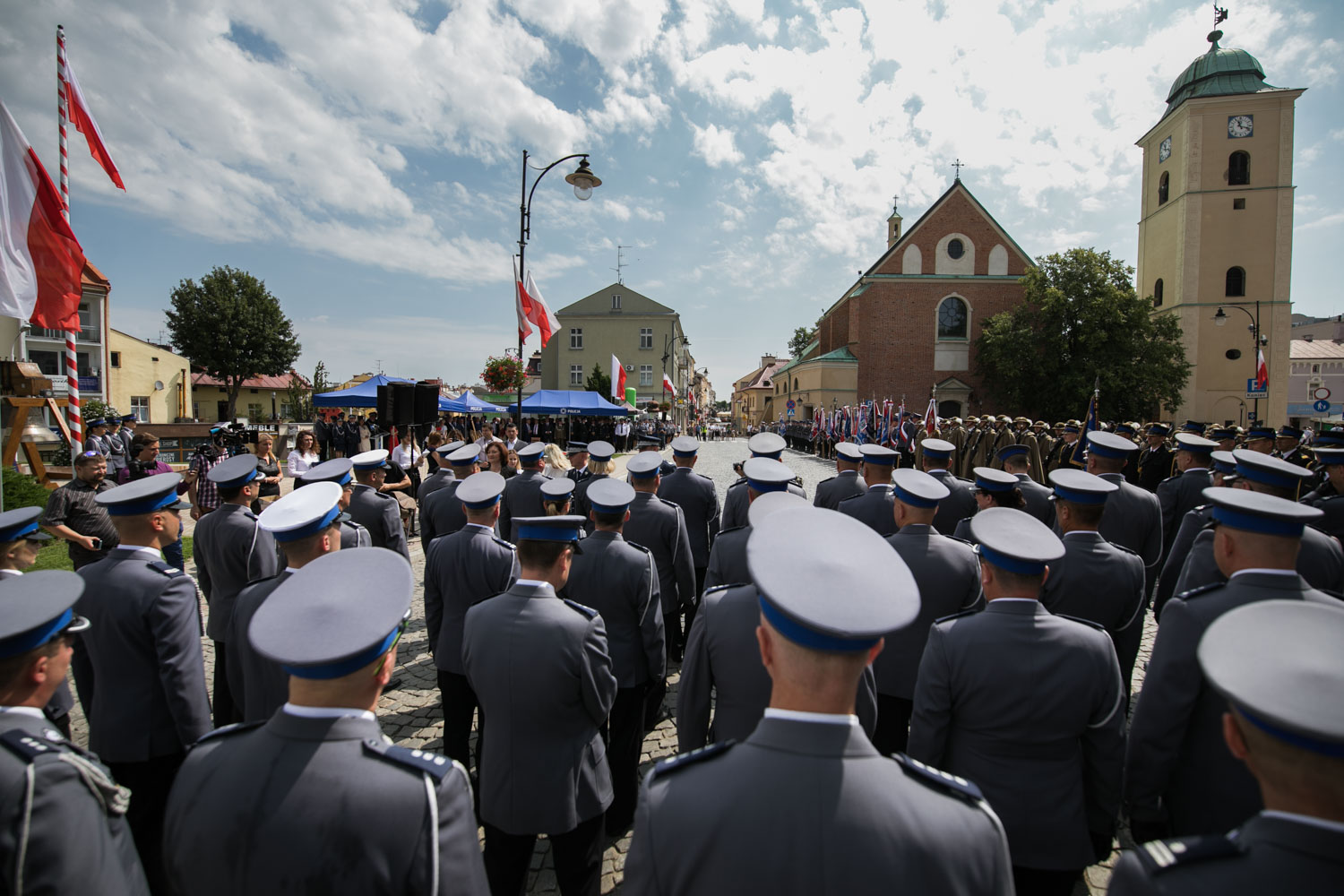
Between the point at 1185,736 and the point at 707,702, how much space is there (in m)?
1.87

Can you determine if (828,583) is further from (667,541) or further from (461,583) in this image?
(667,541)

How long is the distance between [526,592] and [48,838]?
5.02ft

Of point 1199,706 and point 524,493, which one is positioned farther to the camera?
point 524,493

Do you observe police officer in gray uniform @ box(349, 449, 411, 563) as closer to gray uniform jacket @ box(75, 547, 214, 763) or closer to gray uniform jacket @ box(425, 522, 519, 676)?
gray uniform jacket @ box(425, 522, 519, 676)

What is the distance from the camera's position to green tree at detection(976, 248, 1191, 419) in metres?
35.2

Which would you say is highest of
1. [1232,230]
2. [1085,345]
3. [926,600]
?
[1232,230]

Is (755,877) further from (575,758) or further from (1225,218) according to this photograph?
(1225,218)

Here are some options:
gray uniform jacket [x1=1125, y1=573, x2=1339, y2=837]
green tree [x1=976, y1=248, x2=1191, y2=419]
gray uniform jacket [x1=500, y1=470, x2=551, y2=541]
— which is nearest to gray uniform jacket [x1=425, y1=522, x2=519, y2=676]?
gray uniform jacket [x1=500, y1=470, x2=551, y2=541]

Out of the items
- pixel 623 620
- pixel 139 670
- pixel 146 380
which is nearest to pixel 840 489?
pixel 623 620

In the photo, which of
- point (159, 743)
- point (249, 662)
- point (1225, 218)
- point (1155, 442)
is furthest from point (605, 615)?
point (1225, 218)

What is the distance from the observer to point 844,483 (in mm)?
6441

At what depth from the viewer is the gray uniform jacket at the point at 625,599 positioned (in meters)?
3.62

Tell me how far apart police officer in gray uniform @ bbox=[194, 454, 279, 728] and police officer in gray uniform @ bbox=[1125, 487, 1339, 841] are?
4972mm

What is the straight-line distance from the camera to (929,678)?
94.4 inches
